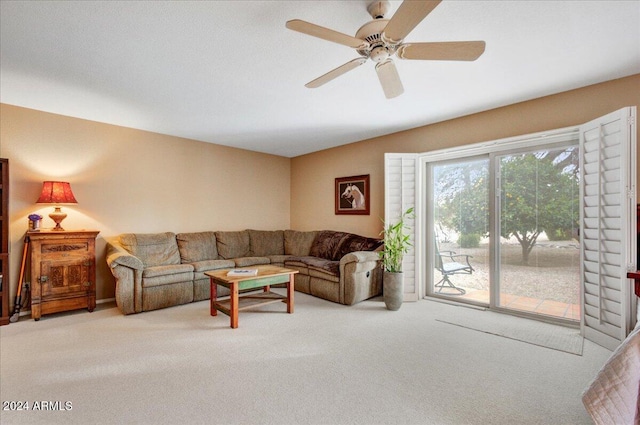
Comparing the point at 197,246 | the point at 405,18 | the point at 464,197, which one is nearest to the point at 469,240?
the point at 464,197

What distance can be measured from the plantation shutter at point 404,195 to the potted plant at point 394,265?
0.38 ft

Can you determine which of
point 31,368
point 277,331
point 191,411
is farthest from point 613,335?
point 31,368

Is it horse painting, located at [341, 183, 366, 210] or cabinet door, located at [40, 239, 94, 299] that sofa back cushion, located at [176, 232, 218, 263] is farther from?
horse painting, located at [341, 183, 366, 210]

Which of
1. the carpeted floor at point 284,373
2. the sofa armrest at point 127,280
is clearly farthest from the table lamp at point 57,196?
the carpeted floor at point 284,373

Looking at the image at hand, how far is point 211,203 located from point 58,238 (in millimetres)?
2165

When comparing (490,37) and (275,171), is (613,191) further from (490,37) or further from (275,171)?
(275,171)

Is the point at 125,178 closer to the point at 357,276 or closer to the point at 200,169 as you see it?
the point at 200,169

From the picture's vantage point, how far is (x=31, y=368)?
2.31 meters

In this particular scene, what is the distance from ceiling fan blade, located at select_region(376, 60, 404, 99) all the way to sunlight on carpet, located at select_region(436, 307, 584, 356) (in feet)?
8.36

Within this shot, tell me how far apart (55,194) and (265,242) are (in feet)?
9.90

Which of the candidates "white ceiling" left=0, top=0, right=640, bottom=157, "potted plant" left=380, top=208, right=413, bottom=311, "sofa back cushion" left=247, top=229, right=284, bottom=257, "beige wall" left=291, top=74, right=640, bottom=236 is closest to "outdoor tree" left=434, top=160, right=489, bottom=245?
"beige wall" left=291, top=74, right=640, bottom=236

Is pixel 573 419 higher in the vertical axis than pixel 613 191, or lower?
lower

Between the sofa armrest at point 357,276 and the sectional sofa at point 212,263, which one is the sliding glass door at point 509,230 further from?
the sectional sofa at point 212,263

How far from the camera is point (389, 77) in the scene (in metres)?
2.20
